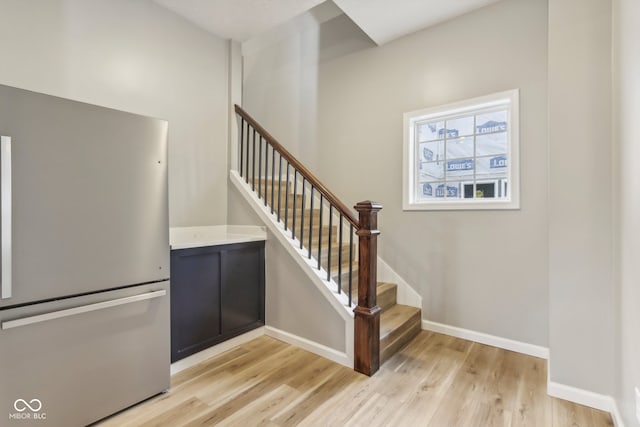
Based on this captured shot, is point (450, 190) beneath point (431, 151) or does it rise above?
beneath

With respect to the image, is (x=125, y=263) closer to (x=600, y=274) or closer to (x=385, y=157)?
(x=385, y=157)

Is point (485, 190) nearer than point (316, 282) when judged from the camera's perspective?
No

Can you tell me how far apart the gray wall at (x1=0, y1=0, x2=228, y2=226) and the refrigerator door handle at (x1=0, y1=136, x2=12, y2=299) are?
1050 mm

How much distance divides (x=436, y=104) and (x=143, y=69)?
2708mm

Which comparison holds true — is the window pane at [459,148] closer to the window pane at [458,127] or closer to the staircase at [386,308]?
the window pane at [458,127]

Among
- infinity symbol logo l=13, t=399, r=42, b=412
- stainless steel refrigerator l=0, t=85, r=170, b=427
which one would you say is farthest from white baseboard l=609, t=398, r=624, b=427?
infinity symbol logo l=13, t=399, r=42, b=412

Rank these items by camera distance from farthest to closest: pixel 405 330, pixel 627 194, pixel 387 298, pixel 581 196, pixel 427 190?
pixel 427 190 < pixel 387 298 < pixel 405 330 < pixel 581 196 < pixel 627 194

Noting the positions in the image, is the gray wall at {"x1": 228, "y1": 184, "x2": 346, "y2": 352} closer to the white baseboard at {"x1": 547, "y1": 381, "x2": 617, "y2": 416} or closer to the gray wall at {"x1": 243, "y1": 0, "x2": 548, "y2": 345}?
the gray wall at {"x1": 243, "y1": 0, "x2": 548, "y2": 345}

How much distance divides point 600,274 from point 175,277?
9.13 feet

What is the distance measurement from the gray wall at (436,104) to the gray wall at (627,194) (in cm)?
84

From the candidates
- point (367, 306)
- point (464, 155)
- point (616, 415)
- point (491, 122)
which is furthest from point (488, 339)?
point (491, 122)

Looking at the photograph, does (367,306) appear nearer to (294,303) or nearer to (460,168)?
(294,303)

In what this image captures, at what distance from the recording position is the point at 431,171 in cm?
331

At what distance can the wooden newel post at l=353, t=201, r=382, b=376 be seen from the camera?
2.36 m
